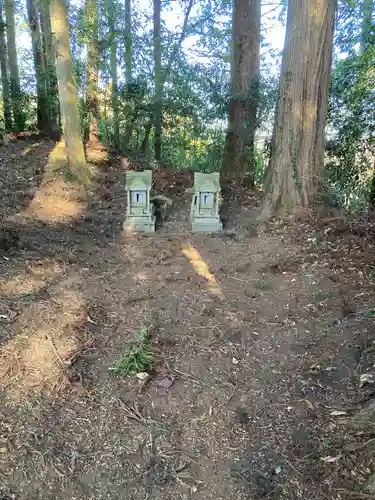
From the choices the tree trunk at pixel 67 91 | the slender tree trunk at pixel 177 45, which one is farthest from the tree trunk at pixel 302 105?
the slender tree trunk at pixel 177 45

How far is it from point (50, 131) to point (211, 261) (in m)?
7.85

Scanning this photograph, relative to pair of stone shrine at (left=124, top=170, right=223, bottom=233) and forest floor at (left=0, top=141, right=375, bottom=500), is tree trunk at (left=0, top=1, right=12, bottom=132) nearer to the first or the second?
pair of stone shrine at (left=124, top=170, right=223, bottom=233)

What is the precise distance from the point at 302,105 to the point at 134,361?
398 cm

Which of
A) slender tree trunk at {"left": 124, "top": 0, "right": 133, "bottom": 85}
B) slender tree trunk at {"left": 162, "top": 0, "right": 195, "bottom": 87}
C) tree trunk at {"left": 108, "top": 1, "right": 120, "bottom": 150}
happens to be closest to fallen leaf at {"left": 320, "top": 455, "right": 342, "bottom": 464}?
tree trunk at {"left": 108, "top": 1, "right": 120, "bottom": 150}

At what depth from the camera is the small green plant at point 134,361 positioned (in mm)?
2865

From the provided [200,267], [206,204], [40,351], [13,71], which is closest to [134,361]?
[40,351]

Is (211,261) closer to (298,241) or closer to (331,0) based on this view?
(298,241)

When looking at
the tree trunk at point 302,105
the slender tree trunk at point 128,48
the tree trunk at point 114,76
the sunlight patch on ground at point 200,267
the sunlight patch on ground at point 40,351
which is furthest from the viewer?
the slender tree trunk at point 128,48

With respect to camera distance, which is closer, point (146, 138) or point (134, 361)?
point (134, 361)

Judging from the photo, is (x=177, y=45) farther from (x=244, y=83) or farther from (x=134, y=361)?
(x=134, y=361)

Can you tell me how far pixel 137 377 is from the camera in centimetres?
283

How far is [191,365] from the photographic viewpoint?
3.00 metres

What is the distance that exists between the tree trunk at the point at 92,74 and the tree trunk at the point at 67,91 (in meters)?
2.40

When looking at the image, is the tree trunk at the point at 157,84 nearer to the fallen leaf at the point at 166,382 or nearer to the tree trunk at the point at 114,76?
the tree trunk at the point at 114,76
